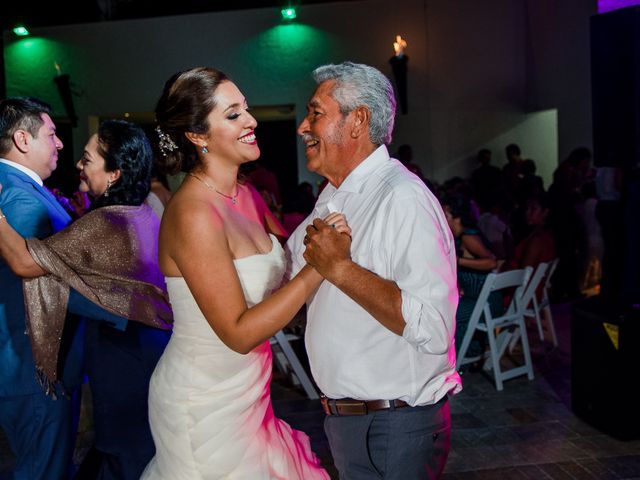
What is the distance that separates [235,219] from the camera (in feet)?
7.09

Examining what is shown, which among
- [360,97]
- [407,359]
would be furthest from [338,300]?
[360,97]

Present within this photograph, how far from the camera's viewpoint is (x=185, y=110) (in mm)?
2148

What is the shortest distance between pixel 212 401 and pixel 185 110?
0.89 m

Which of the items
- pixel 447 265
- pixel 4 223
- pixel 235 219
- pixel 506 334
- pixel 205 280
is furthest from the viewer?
pixel 506 334

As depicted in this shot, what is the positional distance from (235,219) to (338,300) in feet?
1.51

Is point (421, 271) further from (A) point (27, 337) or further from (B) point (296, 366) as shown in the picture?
(B) point (296, 366)

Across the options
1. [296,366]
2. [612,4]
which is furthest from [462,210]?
[612,4]

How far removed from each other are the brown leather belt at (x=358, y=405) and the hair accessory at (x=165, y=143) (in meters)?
0.93

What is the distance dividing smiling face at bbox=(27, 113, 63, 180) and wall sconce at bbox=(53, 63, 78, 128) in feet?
27.2

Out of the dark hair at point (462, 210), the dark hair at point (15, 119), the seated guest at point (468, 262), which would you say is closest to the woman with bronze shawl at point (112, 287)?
the dark hair at point (15, 119)

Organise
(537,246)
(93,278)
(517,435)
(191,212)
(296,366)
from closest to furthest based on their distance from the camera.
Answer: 1. (191,212)
2. (93,278)
3. (517,435)
4. (296,366)
5. (537,246)

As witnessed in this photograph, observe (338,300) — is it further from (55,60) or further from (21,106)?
(55,60)

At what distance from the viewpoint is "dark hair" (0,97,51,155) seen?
284 cm

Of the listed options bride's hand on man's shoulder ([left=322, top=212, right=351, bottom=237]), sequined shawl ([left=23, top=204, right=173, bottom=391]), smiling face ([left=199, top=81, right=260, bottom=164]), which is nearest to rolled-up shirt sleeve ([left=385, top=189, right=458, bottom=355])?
bride's hand on man's shoulder ([left=322, top=212, right=351, bottom=237])
